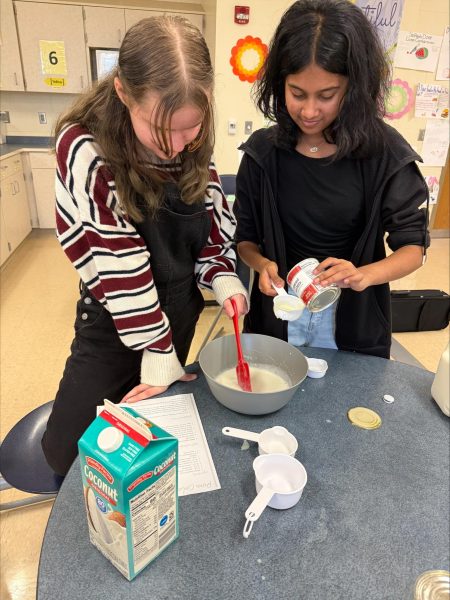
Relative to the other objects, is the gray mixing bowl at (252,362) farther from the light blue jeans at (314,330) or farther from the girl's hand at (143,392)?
the light blue jeans at (314,330)

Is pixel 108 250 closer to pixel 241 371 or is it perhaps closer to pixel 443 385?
pixel 241 371

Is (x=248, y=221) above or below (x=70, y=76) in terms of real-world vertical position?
below

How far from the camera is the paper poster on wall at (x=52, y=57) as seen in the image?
408 centimetres

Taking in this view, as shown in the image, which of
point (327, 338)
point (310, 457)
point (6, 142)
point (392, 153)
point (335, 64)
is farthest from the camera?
point (6, 142)

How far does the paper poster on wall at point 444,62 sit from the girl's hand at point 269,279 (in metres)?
2.98

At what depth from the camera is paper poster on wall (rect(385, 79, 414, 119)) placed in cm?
324

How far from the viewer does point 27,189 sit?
4.21 meters

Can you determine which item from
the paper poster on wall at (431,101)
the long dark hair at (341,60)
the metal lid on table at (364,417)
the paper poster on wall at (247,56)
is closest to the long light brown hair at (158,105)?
the long dark hair at (341,60)

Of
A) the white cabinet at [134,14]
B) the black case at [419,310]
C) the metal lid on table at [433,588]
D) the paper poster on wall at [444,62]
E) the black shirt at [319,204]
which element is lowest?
the black case at [419,310]

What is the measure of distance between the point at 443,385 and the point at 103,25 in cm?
454

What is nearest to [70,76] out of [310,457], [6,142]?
[6,142]

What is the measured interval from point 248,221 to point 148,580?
0.98 m

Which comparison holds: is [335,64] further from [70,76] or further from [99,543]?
[70,76]

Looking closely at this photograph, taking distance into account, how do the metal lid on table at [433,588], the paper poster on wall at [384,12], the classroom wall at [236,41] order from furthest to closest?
the classroom wall at [236,41]
the paper poster on wall at [384,12]
the metal lid on table at [433,588]
